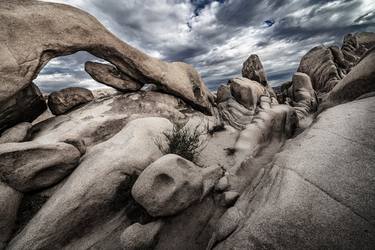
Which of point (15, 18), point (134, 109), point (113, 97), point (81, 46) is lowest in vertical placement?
point (134, 109)

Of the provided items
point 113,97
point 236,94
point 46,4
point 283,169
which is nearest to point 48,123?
point 113,97

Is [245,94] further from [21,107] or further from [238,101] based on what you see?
[21,107]

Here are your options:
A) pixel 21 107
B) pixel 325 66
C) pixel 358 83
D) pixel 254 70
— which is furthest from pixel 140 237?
pixel 325 66

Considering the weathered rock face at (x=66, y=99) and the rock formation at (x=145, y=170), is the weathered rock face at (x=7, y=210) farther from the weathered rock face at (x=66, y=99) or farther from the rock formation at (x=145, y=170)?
the weathered rock face at (x=66, y=99)

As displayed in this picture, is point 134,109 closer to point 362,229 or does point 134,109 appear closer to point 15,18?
point 15,18

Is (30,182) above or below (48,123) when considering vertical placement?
below

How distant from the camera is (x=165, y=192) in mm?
3816

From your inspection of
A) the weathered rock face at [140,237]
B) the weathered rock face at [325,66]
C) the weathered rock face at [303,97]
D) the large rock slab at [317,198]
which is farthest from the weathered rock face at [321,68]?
the weathered rock face at [140,237]

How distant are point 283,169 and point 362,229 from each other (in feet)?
4.76

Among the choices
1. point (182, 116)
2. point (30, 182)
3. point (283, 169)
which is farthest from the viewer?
point (182, 116)

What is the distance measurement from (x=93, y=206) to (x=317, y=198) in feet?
13.8

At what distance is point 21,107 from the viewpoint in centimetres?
612

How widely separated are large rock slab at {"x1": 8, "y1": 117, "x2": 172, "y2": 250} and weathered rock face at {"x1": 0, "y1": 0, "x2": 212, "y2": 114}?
3134 millimetres

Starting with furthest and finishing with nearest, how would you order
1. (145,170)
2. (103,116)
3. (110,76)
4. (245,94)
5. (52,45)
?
(245,94)
(110,76)
(103,116)
(52,45)
(145,170)
